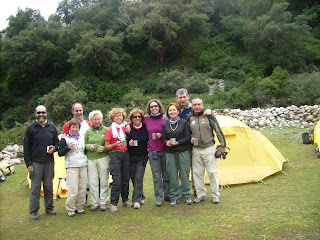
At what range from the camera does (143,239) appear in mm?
3379

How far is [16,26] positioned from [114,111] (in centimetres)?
4210

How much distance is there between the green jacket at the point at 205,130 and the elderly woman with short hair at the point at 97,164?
56.4 inches

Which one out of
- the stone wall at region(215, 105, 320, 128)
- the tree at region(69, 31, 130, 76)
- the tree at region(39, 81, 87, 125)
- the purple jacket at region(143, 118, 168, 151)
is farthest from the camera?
the tree at region(69, 31, 130, 76)

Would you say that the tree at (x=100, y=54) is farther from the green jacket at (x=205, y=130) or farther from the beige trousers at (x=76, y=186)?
the green jacket at (x=205, y=130)

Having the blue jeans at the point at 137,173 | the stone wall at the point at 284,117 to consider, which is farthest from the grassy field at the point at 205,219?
the stone wall at the point at 284,117

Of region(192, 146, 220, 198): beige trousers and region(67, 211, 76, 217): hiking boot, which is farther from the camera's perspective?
region(192, 146, 220, 198): beige trousers

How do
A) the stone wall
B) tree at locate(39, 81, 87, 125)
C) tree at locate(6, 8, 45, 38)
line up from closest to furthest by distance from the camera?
1. the stone wall
2. tree at locate(39, 81, 87, 125)
3. tree at locate(6, 8, 45, 38)

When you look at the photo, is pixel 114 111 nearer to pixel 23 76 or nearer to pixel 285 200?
pixel 285 200

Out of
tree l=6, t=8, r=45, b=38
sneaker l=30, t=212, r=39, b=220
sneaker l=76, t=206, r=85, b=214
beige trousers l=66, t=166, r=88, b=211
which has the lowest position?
sneaker l=30, t=212, r=39, b=220

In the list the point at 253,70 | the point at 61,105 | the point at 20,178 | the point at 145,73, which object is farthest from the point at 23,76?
the point at 20,178

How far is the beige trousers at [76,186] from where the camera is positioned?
4.30m

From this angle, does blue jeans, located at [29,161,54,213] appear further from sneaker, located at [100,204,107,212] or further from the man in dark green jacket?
the man in dark green jacket

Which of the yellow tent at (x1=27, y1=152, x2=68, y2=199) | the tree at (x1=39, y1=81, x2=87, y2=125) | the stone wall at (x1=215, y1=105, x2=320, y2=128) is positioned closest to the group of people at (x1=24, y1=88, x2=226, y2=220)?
the yellow tent at (x1=27, y1=152, x2=68, y2=199)

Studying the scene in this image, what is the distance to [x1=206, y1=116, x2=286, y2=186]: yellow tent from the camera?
589cm
